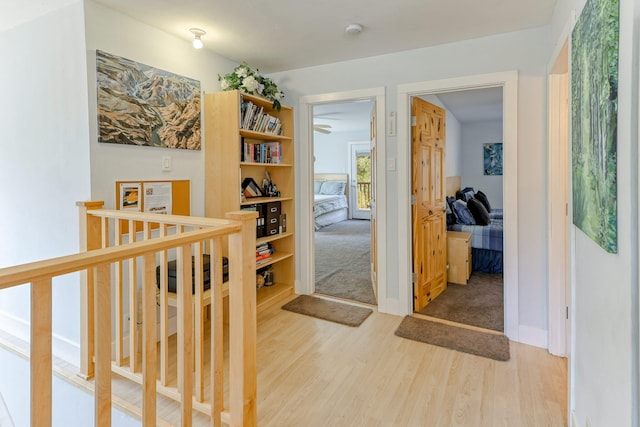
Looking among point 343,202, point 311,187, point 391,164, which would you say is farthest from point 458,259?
point 343,202

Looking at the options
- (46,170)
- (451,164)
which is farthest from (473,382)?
(451,164)

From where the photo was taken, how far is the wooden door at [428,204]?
10.2ft

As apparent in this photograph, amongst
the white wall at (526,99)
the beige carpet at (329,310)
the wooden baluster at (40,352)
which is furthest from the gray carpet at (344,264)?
the wooden baluster at (40,352)

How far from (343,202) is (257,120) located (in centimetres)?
620

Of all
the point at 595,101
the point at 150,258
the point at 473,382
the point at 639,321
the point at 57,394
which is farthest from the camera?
the point at 57,394

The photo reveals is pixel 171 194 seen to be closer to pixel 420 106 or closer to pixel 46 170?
pixel 46 170

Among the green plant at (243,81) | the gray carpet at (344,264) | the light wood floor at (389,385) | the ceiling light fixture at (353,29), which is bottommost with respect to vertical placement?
the light wood floor at (389,385)

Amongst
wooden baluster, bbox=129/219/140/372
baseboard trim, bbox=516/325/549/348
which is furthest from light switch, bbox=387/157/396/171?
wooden baluster, bbox=129/219/140/372

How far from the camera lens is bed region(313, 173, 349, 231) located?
823 cm

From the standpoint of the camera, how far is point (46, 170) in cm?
241

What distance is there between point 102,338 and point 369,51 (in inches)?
109

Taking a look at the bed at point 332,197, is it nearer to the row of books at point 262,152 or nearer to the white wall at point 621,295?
the row of books at point 262,152

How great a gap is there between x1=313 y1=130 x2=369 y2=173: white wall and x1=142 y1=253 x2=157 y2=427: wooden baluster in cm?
822

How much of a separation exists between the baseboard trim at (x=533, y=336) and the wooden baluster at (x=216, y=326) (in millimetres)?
2194
